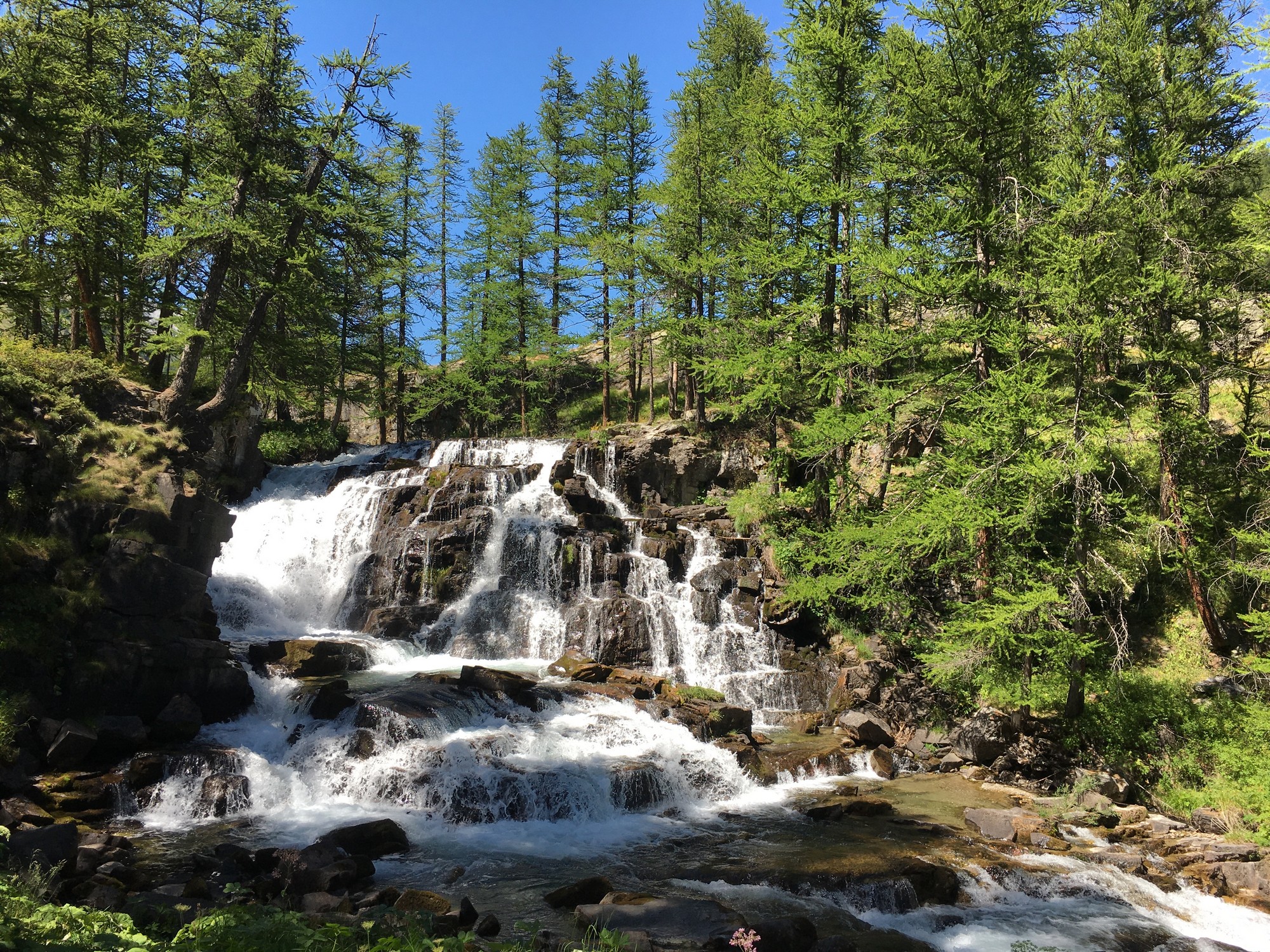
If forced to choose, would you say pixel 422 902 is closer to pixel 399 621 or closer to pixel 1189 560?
pixel 399 621

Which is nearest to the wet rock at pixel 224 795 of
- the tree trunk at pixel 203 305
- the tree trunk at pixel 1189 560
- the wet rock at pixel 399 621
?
the wet rock at pixel 399 621

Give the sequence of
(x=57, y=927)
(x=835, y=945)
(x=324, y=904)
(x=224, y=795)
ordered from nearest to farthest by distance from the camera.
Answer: (x=57, y=927) < (x=835, y=945) < (x=324, y=904) < (x=224, y=795)

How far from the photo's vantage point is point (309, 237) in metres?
A: 21.5

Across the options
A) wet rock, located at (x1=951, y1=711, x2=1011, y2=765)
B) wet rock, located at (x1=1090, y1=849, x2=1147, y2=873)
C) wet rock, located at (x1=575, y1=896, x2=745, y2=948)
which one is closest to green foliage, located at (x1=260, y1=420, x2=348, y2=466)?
wet rock, located at (x1=575, y1=896, x2=745, y2=948)

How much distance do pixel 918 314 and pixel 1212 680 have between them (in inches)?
347

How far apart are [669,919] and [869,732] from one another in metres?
8.25

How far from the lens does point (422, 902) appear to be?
7766 mm

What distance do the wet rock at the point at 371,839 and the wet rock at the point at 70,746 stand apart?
174 inches

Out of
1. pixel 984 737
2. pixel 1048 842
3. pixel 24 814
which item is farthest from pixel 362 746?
pixel 984 737

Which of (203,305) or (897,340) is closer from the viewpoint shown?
(897,340)

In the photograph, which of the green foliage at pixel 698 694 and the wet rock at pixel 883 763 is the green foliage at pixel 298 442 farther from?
the wet rock at pixel 883 763

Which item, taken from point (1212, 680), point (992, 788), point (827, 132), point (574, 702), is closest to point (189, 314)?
point (574, 702)

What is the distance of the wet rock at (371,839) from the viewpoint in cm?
938

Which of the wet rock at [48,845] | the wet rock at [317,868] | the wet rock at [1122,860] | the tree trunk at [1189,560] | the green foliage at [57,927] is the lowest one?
the wet rock at [1122,860]
